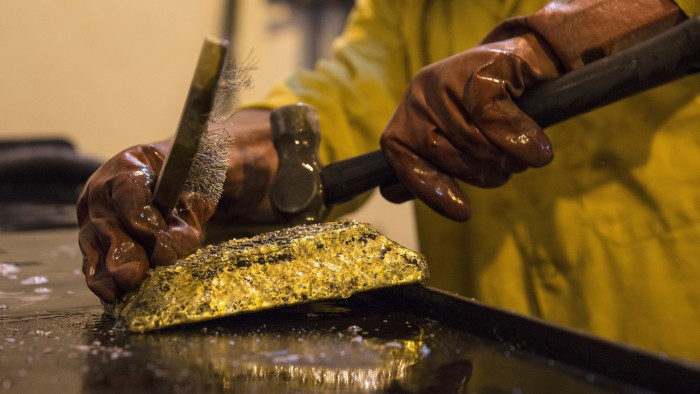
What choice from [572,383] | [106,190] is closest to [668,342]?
[572,383]

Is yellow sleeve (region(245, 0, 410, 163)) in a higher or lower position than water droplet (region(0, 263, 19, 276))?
higher

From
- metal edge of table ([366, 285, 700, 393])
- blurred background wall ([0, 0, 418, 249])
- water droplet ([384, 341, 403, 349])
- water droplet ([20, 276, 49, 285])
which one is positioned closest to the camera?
metal edge of table ([366, 285, 700, 393])

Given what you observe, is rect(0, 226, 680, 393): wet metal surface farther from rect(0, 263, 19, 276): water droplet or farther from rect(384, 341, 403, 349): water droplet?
rect(0, 263, 19, 276): water droplet

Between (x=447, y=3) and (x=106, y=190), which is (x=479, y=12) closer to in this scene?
(x=447, y=3)

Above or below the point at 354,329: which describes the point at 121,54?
above

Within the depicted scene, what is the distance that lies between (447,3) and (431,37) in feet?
0.24

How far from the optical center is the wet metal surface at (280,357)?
0.50 m

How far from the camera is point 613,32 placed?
885mm

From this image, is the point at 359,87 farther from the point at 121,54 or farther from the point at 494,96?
the point at 121,54

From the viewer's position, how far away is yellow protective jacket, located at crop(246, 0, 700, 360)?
3.47 feet

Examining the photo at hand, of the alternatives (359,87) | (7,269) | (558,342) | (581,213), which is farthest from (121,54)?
(558,342)

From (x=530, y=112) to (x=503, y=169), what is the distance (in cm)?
9

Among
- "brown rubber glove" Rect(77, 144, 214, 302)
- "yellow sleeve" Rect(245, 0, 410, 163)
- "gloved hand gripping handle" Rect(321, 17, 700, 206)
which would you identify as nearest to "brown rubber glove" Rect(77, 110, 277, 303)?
"brown rubber glove" Rect(77, 144, 214, 302)

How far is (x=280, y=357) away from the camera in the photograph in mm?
565
